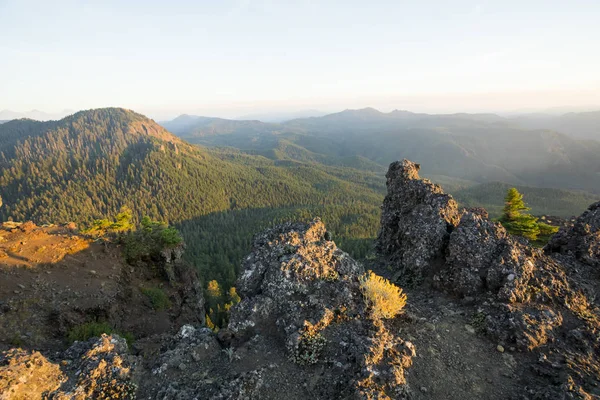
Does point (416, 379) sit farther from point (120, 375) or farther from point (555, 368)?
point (120, 375)

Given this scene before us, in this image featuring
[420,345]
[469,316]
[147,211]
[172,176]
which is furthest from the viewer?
[172,176]

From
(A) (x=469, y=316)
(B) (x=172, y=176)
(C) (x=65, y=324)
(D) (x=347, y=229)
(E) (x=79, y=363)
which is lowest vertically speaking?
(D) (x=347, y=229)

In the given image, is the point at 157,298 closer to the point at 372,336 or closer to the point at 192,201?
the point at 372,336

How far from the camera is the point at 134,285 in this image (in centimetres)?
2698

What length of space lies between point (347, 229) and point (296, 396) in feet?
375

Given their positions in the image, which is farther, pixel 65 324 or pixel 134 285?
pixel 134 285

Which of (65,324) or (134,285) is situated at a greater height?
(65,324)

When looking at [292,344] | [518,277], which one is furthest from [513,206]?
[292,344]

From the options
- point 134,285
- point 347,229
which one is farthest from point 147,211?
point 134,285

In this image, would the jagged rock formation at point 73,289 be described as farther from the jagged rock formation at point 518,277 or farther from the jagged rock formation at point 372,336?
the jagged rock formation at point 518,277

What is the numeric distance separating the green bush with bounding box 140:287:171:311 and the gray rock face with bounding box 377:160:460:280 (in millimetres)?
20704

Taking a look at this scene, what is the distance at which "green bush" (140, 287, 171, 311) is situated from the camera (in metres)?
26.3

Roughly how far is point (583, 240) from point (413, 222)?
10.2m

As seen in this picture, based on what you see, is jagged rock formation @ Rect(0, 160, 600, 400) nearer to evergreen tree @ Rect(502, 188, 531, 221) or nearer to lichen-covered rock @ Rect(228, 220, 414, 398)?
lichen-covered rock @ Rect(228, 220, 414, 398)
